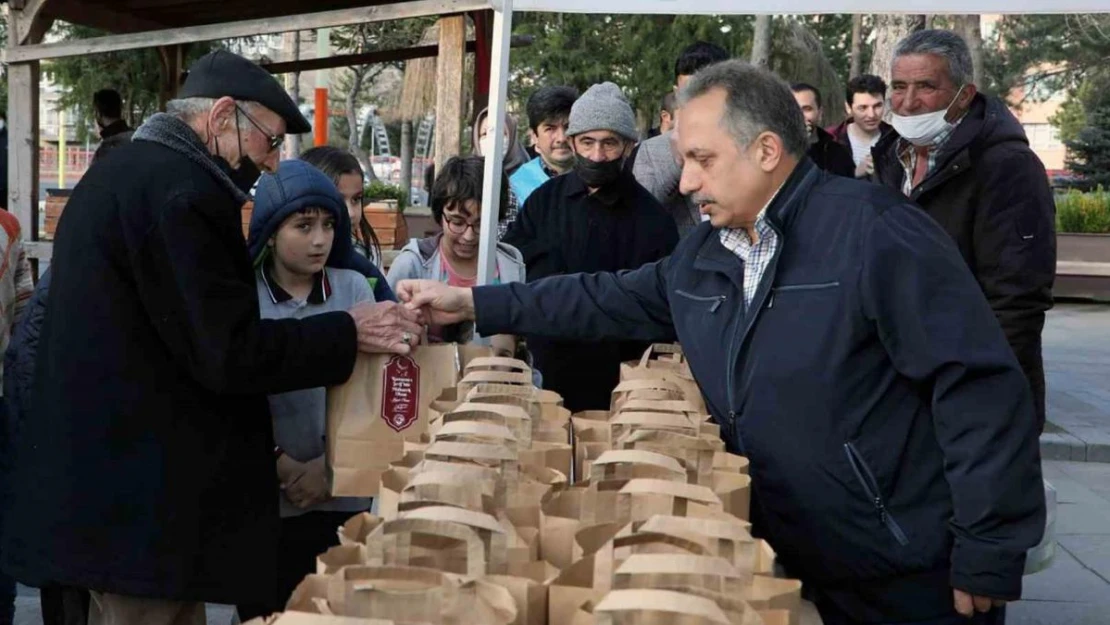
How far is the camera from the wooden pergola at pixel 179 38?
293 inches

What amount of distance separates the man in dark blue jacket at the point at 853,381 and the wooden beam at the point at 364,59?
737 cm

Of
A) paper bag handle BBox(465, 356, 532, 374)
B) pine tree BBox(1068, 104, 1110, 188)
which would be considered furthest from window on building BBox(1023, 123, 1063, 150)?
paper bag handle BBox(465, 356, 532, 374)

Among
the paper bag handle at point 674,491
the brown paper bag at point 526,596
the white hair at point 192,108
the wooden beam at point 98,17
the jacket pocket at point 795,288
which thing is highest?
the wooden beam at point 98,17

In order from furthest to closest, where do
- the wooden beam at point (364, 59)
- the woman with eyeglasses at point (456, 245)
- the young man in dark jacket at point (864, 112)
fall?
the wooden beam at point (364, 59)
the young man in dark jacket at point (864, 112)
the woman with eyeglasses at point (456, 245)

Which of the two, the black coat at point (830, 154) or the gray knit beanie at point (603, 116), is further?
the black coat at point (830, 154)

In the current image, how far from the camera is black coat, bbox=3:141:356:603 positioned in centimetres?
292

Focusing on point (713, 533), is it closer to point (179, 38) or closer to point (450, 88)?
point (450, 88)

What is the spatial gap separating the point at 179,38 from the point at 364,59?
2597 mm

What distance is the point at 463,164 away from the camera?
460cm

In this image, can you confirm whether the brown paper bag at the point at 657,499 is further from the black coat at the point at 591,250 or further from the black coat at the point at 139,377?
the black coat at the point at 591,250

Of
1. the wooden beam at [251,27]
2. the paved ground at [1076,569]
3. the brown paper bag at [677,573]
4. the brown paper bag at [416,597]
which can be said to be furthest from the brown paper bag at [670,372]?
the wooden beam at [251,27]

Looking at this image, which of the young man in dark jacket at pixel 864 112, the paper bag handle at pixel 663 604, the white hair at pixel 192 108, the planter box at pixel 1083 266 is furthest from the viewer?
the planter box at pixel 1083 266

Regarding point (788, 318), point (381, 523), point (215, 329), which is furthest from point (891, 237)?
point (215, 329)

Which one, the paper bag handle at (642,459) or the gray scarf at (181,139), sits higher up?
the gray scarf at (181,139)
